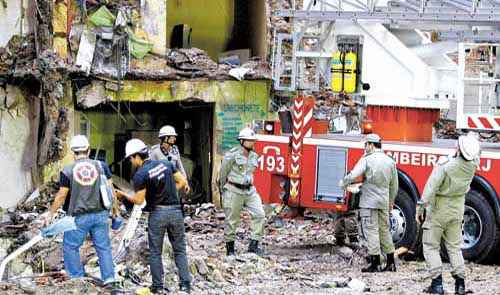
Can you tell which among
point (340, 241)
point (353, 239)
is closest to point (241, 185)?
point (340, 241)

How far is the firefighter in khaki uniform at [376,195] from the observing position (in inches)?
581

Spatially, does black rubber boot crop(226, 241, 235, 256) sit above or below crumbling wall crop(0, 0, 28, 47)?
below

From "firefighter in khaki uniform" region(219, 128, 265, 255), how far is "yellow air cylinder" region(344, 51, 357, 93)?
8.27 ft

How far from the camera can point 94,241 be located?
1237cm

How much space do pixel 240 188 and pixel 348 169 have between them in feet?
4.93

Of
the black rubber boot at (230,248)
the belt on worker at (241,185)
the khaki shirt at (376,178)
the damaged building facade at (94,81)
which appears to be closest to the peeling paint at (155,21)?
the damaged building facade at (94,81)

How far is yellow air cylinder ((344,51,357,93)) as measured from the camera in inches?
691

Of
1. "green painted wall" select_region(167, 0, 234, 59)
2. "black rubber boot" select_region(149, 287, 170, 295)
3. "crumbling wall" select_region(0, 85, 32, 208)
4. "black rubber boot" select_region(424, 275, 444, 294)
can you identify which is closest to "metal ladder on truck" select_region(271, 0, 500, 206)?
"black rubber boot" select_region(424, 275, 444, 294)

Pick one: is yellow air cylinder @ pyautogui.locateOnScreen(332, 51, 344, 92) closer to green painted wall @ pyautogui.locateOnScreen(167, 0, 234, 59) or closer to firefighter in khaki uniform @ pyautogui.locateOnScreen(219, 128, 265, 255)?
firefighter in khaki uniform @ pyautogui.locateOnScreen(219, 128, 265, 255)

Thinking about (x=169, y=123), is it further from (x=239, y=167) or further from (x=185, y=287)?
(x=185, y=287)

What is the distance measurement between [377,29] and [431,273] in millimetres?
8264

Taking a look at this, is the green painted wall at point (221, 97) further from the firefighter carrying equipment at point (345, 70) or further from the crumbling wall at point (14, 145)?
the firefighter carrying equipment at point (345, 70)

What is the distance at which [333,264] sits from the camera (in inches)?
626

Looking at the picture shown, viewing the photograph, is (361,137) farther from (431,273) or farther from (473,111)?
(431,273)
